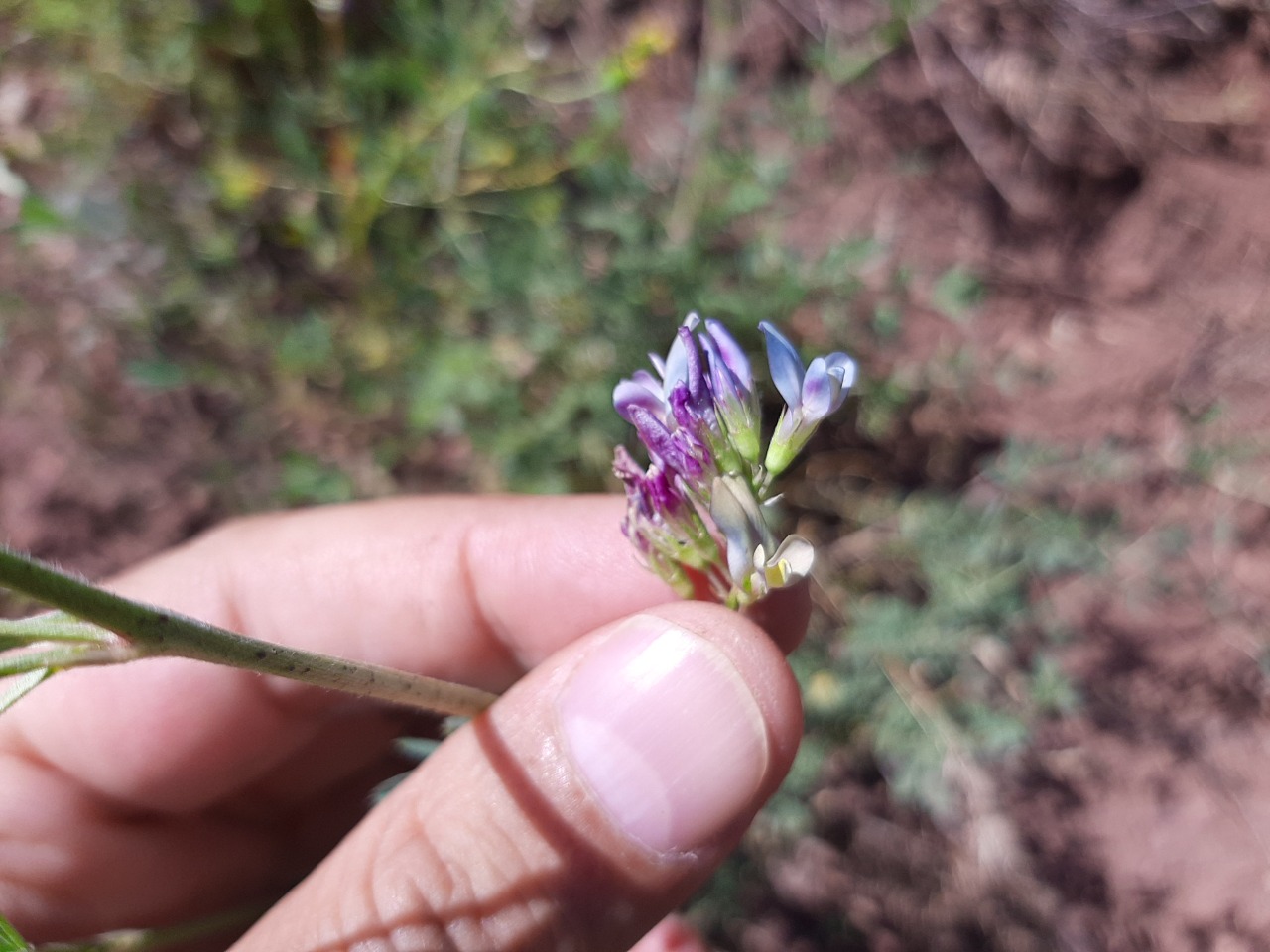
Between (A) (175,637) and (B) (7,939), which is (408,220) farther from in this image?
(B) (7,939)

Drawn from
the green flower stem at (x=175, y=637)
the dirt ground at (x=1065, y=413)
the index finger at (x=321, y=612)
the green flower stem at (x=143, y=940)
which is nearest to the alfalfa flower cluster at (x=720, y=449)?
the green flower stem at (x=175, y=637)

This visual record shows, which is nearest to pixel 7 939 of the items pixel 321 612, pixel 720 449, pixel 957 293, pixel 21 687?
pixel 21 687

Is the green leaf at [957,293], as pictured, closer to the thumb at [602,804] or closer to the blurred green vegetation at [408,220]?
the blurred green vegetation at [408,220]

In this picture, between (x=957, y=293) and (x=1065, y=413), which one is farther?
(x=1065, y=413)

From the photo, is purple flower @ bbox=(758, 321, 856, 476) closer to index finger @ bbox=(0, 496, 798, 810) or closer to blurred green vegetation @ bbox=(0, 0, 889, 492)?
index finger @ bbox=(0, 496, 798, 810)

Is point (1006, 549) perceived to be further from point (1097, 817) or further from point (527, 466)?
point (527, 466)

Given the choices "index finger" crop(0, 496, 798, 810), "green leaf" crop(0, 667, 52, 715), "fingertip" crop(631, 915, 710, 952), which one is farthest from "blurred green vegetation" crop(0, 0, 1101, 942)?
"green leaf" crop(0, 667, 52, 715)
